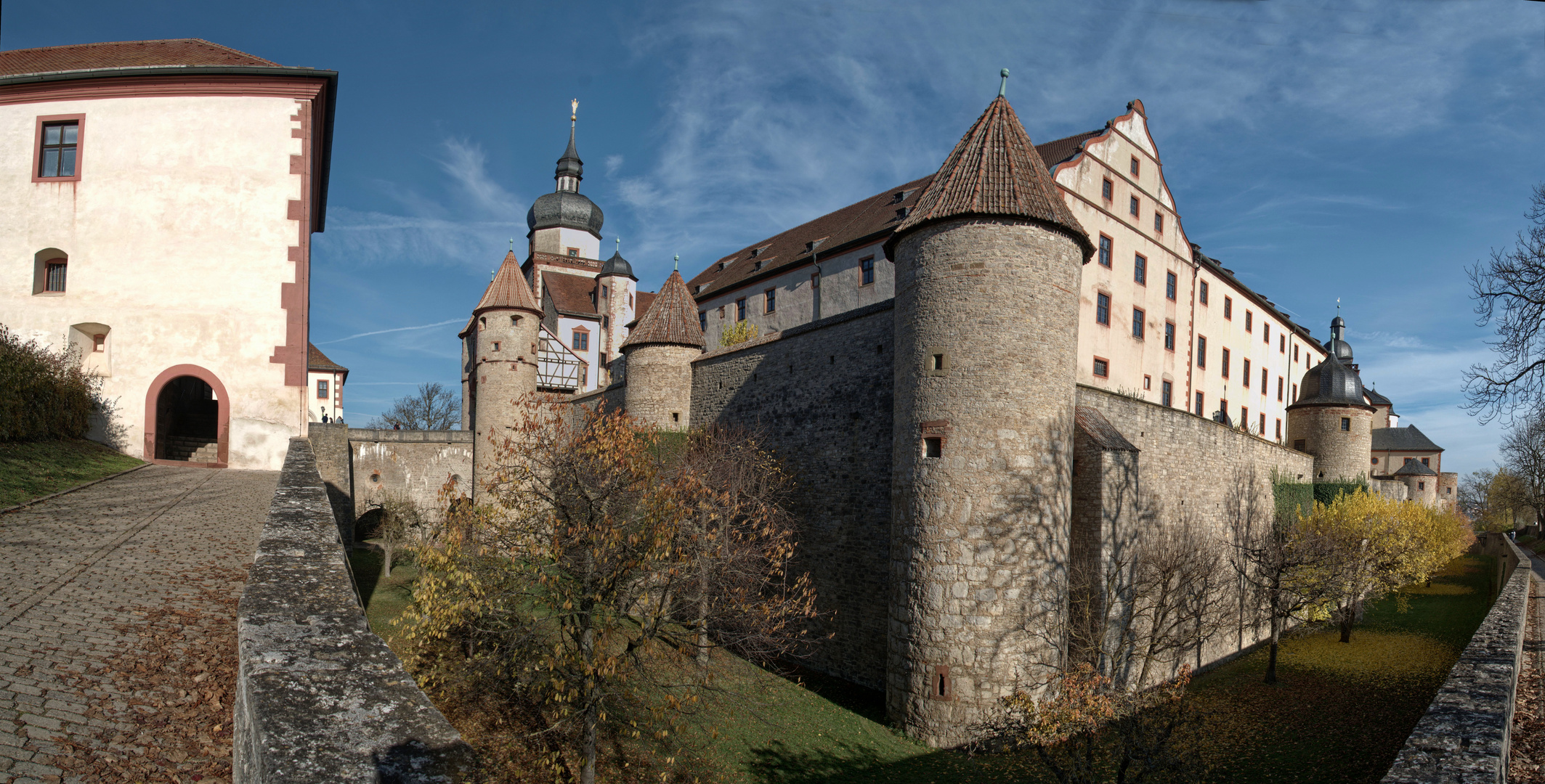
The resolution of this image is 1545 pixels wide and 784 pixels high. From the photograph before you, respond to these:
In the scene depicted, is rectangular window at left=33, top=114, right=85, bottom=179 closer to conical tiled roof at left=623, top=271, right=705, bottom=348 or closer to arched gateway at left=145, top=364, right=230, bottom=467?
arched gateway at left=145, top=364, right=230, bottom=467

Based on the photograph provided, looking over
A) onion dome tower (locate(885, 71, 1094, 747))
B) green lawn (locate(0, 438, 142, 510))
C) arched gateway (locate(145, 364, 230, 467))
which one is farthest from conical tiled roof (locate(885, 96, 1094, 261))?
green lawn (locate(0, 438, 142, 510))

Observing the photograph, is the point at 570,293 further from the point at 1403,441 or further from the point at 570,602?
the point at 1403,441

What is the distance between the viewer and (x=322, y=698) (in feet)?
13.0

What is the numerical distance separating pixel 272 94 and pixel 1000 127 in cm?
1368

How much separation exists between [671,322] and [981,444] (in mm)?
11787

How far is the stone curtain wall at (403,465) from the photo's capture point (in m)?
25.9

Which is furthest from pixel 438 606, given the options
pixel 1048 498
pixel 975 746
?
pixel 1048 498

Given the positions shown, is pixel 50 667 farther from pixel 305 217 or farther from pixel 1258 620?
pixel 1258 620

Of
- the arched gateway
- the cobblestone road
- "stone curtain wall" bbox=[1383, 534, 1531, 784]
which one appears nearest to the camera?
the cobblestone road

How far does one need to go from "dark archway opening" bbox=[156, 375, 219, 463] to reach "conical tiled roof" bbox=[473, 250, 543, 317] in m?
8.38

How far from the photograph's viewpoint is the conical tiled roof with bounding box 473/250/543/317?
26875 mm

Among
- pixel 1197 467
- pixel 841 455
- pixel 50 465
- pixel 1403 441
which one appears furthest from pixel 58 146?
pixel 1403 441

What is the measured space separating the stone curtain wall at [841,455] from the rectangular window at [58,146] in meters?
14.4

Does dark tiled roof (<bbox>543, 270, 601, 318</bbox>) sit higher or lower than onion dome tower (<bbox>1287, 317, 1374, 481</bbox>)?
higher
